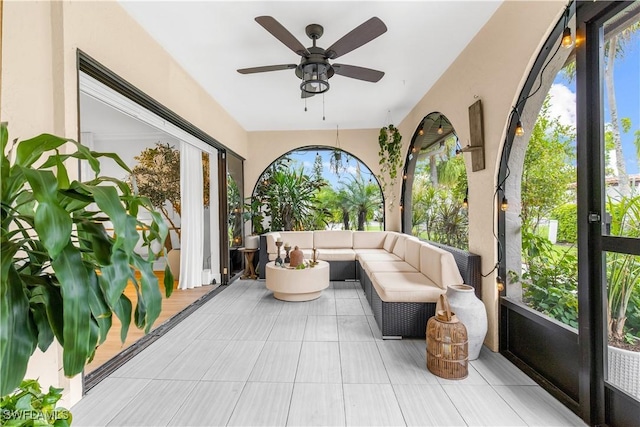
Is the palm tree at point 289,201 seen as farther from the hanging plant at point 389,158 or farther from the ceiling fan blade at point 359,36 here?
the ceiling fan blade at point 359,36

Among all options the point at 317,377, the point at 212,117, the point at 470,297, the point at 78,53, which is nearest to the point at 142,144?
the point at 212,117

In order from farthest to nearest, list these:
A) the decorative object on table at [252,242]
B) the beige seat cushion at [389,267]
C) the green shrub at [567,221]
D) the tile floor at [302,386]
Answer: the decorative object on table at [252,242] → the beige seat cushion at [389,267] → the green shrub at [567,221] → the tile floor at [302,386]

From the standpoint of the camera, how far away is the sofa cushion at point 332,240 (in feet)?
18.3

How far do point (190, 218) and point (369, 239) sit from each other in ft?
10.3

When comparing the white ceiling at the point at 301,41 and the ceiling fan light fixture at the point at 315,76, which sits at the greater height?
the white ceiling at the point at 301,41

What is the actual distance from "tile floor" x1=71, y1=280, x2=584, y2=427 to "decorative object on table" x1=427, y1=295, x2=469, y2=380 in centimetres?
7

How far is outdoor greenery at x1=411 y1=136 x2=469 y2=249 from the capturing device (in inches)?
147

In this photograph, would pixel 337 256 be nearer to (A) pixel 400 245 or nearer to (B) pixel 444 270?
(A) pixel 400 245

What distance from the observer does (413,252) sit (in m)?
3.93

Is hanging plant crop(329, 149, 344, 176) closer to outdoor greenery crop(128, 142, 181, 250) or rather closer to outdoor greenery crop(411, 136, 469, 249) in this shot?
outdoor greenery crop(411, 136, 469, 249)

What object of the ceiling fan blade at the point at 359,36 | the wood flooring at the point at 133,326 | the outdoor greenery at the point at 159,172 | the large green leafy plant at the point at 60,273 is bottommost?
the wood flooring at the point at 133,326

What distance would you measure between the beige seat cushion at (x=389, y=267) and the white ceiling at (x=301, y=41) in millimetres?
2363

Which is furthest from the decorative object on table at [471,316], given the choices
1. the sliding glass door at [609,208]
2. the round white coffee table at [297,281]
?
the round white coffee table at [297,281]

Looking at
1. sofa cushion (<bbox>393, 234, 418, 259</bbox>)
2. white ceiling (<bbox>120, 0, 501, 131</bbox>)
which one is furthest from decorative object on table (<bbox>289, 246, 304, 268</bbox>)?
white ceiling (<bbox>120, 0, 501, 131</bbox>)
